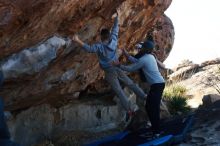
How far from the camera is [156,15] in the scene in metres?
14.6

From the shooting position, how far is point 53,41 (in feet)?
32.7

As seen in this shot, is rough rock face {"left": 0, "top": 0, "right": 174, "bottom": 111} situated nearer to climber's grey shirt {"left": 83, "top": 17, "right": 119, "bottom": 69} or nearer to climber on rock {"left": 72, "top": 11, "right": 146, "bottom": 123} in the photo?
climber on rock {"left": 72, "top": 11, "right": 146, "bottom": 123}

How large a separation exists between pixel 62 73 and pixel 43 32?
2.23 m

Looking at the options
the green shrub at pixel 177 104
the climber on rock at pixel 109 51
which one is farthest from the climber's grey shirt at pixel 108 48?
the green shrub at pixel 177 104

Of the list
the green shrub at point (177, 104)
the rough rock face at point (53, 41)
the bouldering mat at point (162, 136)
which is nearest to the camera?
the rough rock face at point (53, 41)

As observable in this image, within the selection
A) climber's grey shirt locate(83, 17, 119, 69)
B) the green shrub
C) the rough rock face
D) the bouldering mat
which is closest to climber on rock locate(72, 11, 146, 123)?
climber's grey shirt locate(83, 17, 119, 69)

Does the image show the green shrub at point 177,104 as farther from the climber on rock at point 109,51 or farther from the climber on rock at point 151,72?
the climber on rock at point 151,72

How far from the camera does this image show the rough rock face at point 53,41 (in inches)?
348

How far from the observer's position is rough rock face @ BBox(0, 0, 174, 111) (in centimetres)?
884

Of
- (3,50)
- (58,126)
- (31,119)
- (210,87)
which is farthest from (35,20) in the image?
(210,87)

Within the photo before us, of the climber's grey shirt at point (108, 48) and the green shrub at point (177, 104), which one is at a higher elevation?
the climber's grey shirt at point (108, 48)

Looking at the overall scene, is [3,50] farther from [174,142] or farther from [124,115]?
[124,115]

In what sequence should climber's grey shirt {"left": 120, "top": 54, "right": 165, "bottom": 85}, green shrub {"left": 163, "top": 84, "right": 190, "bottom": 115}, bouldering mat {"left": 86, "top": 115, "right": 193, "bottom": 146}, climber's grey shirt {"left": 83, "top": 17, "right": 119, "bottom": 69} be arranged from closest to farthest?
bouldering mat {"left": 86, "top": 115, "right": 193, "bottom": 146} → climber's grey shirt {"left": 83, "top": 17, "right": 119, "bottom": 69} → climber's grey shirt {"left": 120, "top": 54, "right": 165, "bottom": 85} → green shrub {"left": 163, "top": 84, "right": 190, "bottom": 115}

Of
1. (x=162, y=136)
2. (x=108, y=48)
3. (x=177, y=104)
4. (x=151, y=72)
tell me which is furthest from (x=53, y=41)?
(x=177, y=104)
